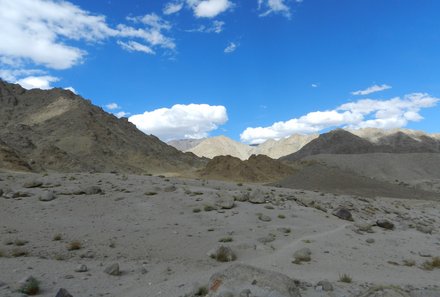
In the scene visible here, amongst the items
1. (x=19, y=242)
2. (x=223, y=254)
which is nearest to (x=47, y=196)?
(x=19, y=242)

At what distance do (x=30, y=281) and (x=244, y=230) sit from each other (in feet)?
20.3

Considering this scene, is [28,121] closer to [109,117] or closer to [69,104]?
[69,104]

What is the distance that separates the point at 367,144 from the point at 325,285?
129303 millimetres

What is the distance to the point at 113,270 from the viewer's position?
8.56 m

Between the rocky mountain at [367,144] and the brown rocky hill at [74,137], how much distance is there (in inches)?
2313

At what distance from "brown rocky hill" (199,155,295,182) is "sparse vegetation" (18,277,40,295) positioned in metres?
45.5

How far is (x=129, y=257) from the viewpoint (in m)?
9.76

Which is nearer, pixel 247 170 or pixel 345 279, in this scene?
pixel 345 279

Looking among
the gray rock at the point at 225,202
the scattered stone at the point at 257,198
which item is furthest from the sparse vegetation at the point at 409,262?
the scattered stone at the point at 257,198

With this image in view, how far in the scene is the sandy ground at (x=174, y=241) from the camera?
8.27m

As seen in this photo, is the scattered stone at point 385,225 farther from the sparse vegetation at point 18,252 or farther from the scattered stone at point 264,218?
the sparse vegetation at point 18,252

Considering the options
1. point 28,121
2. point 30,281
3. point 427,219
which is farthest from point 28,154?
point 30,281

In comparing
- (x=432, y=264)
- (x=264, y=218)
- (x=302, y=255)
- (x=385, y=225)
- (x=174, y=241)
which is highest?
(x=264, y=218)

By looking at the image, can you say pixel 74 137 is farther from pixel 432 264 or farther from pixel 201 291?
pixel 201 291
